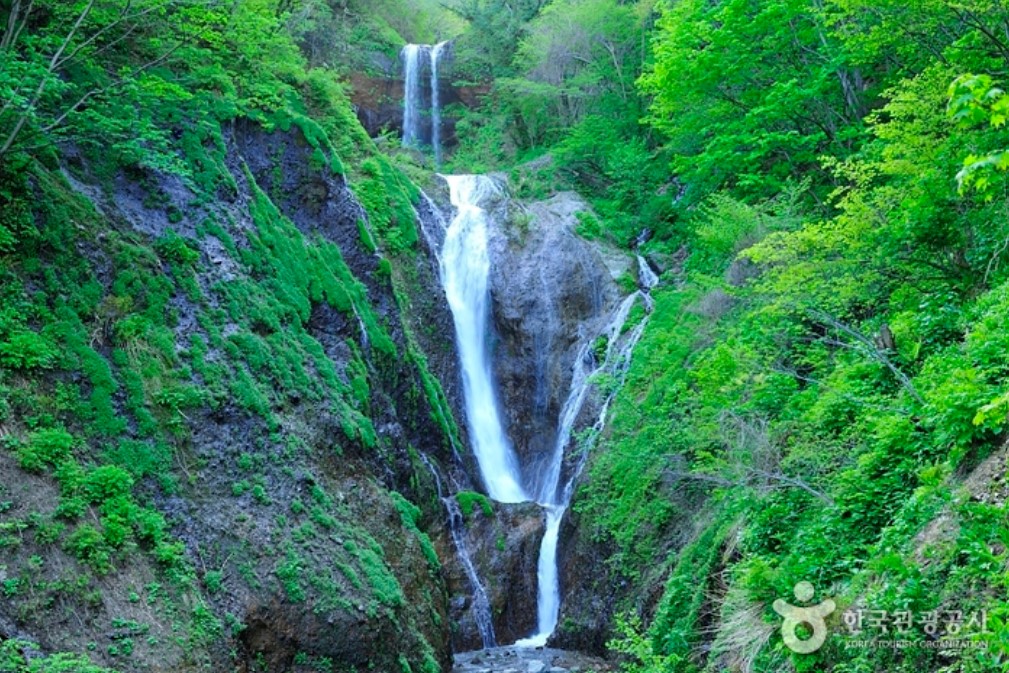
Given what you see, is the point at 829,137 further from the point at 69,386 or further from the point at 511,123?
the point at 511,123

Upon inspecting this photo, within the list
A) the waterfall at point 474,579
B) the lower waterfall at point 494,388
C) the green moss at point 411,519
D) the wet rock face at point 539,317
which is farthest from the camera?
the wet rock face at point 539,317

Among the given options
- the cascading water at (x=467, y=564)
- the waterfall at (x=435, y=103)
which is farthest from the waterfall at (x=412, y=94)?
the cascading water at (x=467, y=564)

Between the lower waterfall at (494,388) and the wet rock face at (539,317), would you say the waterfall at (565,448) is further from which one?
the wet rock face at (539,317)

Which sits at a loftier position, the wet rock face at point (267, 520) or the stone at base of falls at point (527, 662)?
the wet rock face at point (267, 520)

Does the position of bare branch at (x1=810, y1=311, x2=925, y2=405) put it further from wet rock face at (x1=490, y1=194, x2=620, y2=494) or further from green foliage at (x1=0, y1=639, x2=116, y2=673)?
wet rock face at (x1=490, y1=194, x2=620, y2=494)

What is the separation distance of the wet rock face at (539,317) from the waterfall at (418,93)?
39.2 feet

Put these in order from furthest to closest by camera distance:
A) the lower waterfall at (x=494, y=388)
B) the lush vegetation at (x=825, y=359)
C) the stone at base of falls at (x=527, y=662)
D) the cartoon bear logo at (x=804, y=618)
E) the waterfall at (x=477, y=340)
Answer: the waterfall at (x=477, y=340), the lower waterfall at (x=494, y=388), the stone at base of falls at (x=527, y=662), the cartoon bear logo at (x=804, y=618), the lush vegetation at (x=825, y=359)

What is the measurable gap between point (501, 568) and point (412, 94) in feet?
81.9

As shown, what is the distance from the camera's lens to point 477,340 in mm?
20234

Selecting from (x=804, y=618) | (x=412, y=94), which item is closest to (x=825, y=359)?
(x=804, y=618)

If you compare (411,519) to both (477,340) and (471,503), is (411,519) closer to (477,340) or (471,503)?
(471,503)

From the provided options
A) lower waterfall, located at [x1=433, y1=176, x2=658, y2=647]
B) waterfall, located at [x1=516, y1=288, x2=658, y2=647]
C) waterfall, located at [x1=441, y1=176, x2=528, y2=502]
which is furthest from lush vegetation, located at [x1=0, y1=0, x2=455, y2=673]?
waterfall, located at [x1=441, y1=176, x2=528, y2=502]

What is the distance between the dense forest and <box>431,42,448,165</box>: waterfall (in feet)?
48.8

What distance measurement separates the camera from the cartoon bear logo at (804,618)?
534 centimetres
